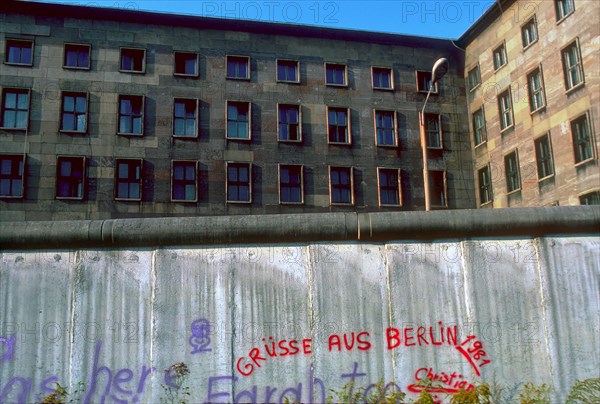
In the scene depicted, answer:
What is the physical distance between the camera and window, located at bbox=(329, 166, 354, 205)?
3353 centimetres

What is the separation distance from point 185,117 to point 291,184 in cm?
675

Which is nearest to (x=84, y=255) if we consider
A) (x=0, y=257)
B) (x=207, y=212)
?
(x=0, y=257)

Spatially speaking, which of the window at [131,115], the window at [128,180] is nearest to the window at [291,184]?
the window at [128,180]

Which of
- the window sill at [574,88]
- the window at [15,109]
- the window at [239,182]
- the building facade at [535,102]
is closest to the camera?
the building facade at [535,102]

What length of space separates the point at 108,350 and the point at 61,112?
2476 centimetres

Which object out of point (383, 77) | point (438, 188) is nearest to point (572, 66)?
point (438, 188)

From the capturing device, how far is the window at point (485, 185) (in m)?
35.0

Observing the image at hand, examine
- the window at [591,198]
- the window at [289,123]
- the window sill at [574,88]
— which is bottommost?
the window at [591,198]

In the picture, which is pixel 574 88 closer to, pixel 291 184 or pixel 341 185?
pixel 341 185

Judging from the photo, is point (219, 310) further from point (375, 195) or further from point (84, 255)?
point (375, 195)

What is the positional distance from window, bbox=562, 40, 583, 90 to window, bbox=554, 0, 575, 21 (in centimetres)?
157

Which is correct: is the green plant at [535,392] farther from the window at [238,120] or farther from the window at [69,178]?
the window at [69,178]

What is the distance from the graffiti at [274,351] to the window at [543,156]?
23398 mm

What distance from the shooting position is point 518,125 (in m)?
32.5
